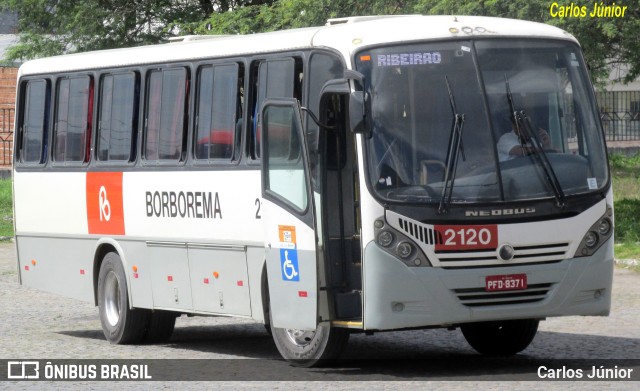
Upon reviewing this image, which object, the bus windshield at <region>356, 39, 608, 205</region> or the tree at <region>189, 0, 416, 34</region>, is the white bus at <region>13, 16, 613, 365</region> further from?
the tree at <region>189, 0, 416, 34</region>

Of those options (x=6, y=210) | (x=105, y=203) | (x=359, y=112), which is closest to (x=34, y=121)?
(x=105, y=203)

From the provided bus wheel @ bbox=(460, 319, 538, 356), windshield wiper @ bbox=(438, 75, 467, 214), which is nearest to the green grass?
bus wheel @ bbox=(460, 319, 538, 356)

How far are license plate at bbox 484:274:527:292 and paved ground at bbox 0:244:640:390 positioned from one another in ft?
2.30

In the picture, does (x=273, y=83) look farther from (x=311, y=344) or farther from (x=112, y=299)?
(x=112, y=299)

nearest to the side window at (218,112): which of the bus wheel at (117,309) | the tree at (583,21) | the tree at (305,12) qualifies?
the bus wheel at (117,309)

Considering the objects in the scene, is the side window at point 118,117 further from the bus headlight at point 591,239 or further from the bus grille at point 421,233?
the bus headlight at point 591,239

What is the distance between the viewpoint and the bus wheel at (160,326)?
14977 mm

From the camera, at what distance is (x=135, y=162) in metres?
14.8

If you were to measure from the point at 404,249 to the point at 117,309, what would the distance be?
4996 millimetres

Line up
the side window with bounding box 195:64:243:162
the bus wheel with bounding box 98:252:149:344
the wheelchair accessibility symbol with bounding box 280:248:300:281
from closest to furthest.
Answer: the wheelchair accessibility symbol with bounding box 280:248:300:281
the side window with bounding box 195:64:243:162
the bus wheel with bounding box 98:252:149:344

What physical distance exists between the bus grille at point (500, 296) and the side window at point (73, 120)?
590cm

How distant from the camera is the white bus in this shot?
1108cm

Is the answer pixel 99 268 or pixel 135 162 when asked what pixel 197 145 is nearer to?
pixel 135 162

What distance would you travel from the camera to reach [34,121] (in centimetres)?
1681
